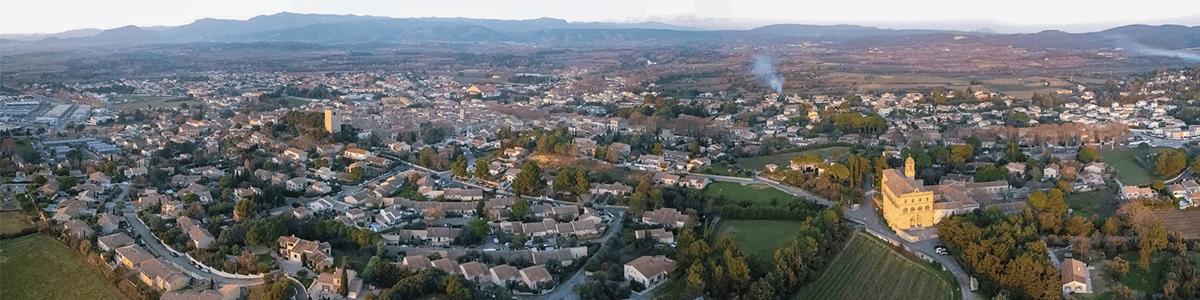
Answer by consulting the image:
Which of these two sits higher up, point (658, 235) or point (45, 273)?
point (658, 235)

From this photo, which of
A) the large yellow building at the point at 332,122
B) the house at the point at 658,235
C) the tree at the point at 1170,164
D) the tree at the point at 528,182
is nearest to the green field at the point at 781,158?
the tree at the point at 528,182

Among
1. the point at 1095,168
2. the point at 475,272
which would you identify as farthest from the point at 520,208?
the point at 1095,168

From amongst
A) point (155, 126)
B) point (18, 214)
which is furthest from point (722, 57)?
point (18, 214)

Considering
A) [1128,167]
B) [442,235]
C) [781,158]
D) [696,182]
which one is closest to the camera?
[442,235]

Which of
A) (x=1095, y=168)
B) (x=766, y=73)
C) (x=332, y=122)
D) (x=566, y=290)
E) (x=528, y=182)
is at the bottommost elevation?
(x=566, y=290)

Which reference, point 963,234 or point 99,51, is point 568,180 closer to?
point 963,234

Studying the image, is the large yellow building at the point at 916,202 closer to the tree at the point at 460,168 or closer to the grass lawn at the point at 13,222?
the tree at the point at 460,168

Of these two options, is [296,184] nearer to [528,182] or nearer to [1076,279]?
[528,182]
